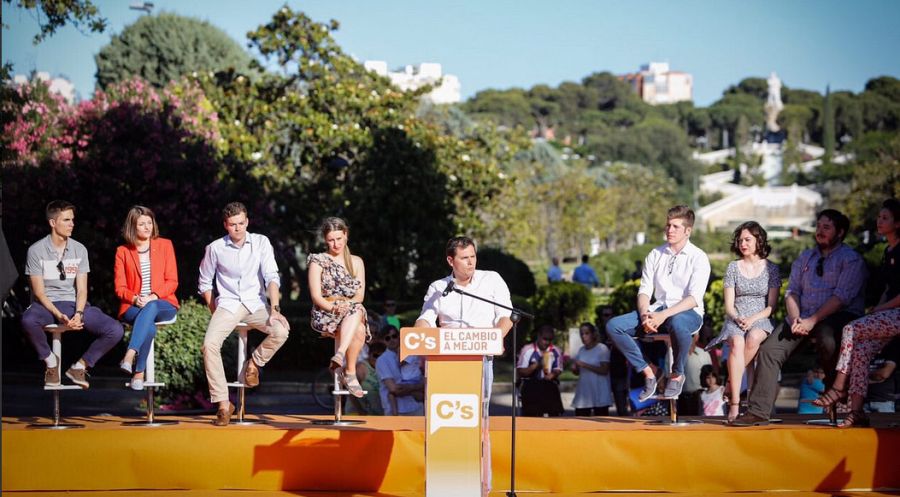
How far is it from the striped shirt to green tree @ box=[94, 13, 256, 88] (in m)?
43.8

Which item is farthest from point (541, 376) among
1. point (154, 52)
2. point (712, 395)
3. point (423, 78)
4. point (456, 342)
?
point (423, 78)

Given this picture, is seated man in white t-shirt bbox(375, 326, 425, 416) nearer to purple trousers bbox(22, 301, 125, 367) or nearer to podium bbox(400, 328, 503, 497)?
purple trousers bbox(22, 301, 125, 367)

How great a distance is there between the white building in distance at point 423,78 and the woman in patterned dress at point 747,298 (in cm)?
1762

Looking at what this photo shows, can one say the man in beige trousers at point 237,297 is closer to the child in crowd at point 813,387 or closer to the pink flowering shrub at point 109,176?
the child in crowd at point 813,387

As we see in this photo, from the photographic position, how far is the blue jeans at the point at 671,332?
30.4 feet

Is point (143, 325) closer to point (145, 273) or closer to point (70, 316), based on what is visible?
point (145, 273)

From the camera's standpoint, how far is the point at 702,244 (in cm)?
7156

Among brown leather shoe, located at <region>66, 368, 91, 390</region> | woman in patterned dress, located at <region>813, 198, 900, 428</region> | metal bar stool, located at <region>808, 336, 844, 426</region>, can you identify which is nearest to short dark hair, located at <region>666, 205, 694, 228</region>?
metal bar stool, located at <region>808, 336, 844, 426</region>

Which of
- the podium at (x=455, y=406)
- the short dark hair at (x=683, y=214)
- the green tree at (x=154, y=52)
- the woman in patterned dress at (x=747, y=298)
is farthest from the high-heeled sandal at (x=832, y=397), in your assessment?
the green tree at (x=154, y=52)

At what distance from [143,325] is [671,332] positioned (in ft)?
14.2

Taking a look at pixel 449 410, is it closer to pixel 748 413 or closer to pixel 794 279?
pixel 748 413

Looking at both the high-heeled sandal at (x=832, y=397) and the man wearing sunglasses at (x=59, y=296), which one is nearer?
the high-heeled sandal at (x=832, y=397)

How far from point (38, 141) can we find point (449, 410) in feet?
54.9

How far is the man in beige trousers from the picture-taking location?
9.43 meters
